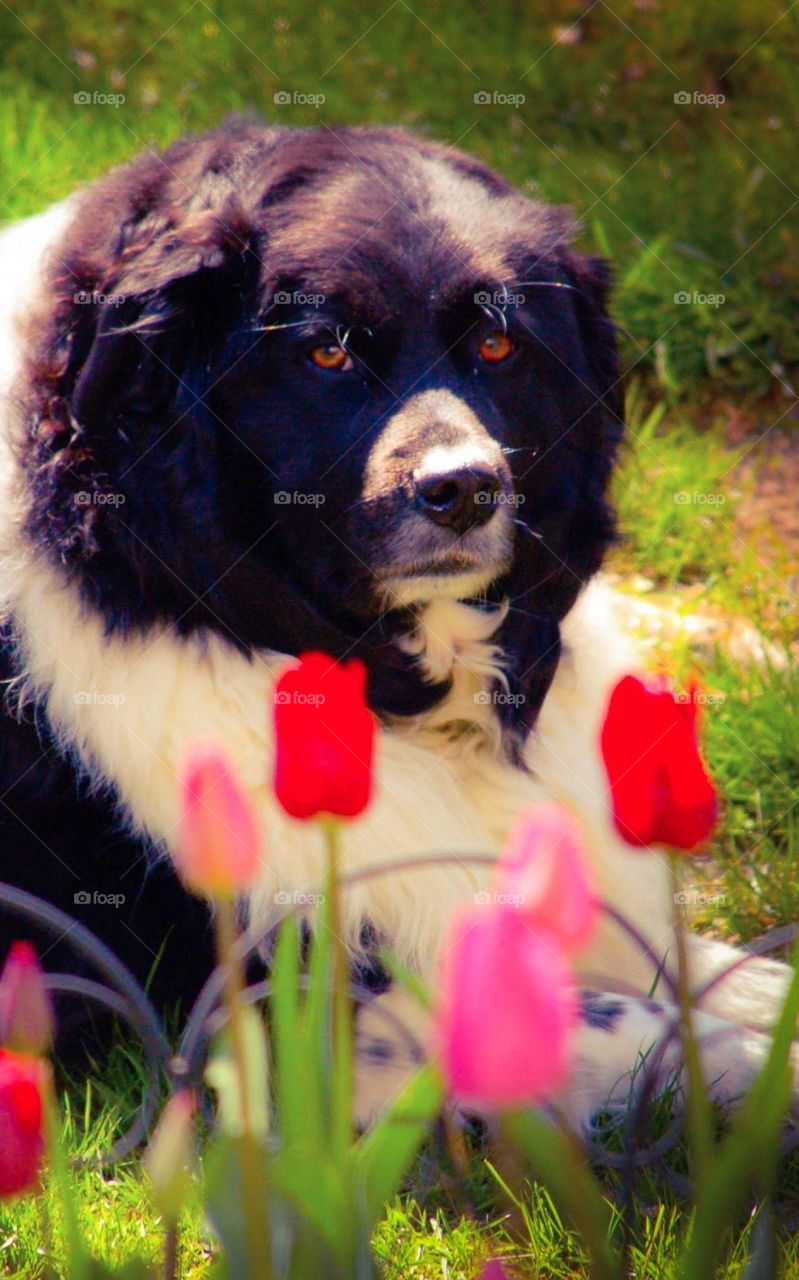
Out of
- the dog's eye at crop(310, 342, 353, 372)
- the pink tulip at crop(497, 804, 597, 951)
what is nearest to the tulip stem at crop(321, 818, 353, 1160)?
the pink tulip at crop(497, 804, 597, 951)

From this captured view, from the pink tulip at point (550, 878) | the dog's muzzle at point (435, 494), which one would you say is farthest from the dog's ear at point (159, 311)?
the pink tulip at point (550, 878)

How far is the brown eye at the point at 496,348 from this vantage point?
2.39 m

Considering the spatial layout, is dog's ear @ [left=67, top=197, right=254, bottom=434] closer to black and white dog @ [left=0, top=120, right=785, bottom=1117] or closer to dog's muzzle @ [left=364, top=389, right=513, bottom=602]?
black and white dog @ [left=0, top=120, right=785, bottom=1117]

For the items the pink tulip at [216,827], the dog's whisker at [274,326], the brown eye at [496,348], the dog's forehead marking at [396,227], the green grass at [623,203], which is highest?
the dog's forehead marking at [396,227]

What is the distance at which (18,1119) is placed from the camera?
3.48ft

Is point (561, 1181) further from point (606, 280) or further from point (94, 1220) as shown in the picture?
point (606, 280)

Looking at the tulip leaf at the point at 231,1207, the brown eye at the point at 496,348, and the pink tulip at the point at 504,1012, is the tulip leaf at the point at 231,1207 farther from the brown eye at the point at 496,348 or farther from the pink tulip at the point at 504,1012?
the brown eye at the point at 496,348

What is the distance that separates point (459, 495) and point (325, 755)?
1.20 metres

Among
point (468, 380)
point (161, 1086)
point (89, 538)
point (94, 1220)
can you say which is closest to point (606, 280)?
point (468, 380)

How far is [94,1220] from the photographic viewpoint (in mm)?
1976

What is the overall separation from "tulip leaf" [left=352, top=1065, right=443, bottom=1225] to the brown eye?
59.4 inches

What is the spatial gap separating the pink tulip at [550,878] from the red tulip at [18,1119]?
16.2 inches

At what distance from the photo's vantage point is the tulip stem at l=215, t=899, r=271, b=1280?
3.52ft

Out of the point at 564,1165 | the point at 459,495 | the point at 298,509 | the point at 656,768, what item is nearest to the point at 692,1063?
the point at 564,1165
